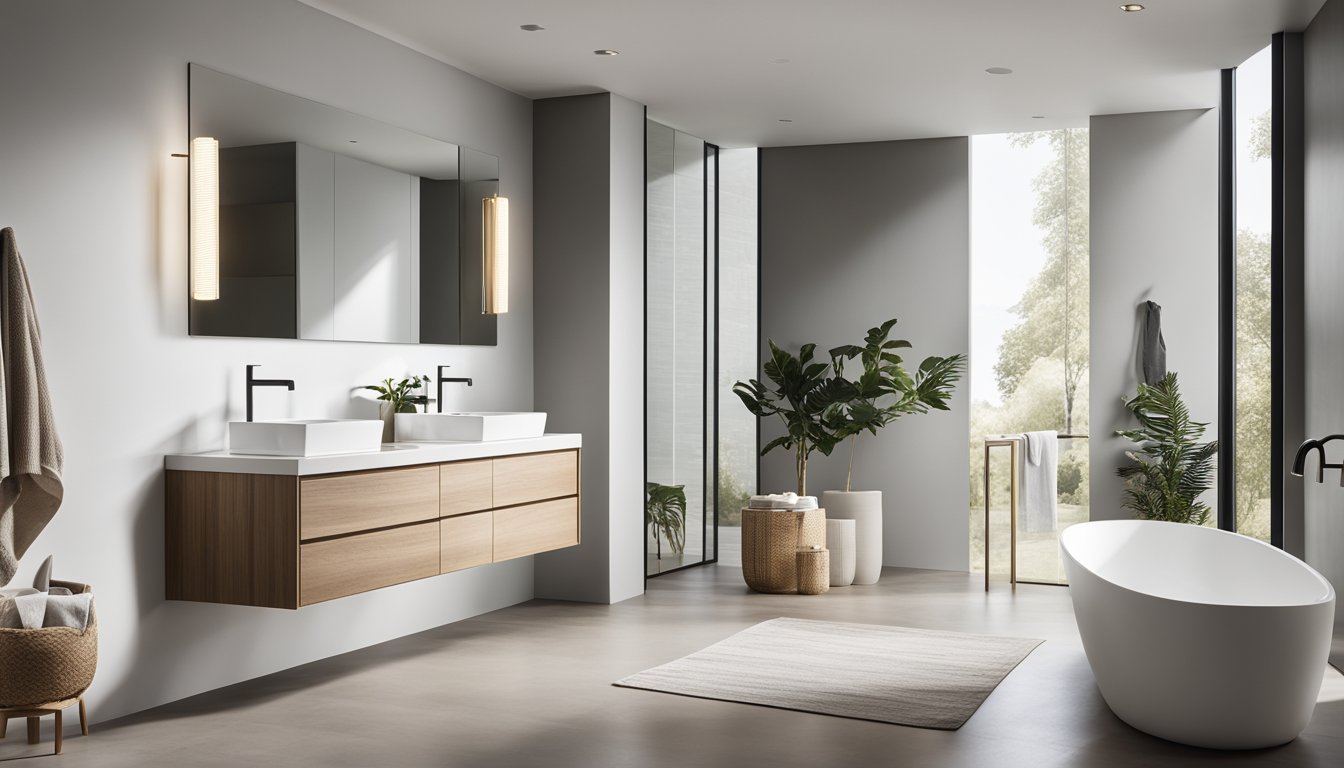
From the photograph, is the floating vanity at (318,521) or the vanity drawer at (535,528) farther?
the vanity drawer at (535,528)

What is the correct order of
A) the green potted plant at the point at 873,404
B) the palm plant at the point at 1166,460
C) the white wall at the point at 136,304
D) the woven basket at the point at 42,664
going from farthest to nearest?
the green potted plant at the point at 873,404
the palm plant at the point at 1166,460
the white wall at the point at 136,304
the woven basket at the point at 42,664

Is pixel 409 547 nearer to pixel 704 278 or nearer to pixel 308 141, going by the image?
pixel 308 141

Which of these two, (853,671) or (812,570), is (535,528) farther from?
(812,570)

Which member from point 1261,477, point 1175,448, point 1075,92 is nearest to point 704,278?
point 1075,92

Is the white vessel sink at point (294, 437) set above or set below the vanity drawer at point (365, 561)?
above

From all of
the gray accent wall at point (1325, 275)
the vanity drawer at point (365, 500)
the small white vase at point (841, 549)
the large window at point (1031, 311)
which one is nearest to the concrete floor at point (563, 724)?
the vanity drawer at point (365, 500)

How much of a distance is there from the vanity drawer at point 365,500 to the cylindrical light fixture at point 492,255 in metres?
1.38

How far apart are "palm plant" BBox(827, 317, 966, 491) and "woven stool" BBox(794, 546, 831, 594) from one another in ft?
2.52

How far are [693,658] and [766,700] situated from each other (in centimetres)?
70

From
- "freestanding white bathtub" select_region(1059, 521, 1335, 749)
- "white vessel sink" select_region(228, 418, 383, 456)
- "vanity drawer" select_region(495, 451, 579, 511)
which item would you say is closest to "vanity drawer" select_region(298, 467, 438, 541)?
"white vessel sink" select_region(228, 418, 383, 456)

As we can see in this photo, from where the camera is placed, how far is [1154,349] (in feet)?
22.3

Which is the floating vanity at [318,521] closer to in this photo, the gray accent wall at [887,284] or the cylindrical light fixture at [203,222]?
the cylindrical light fixture at [203,222]

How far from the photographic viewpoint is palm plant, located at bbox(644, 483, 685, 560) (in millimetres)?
7137

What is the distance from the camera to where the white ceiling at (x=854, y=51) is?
4.88 meters
